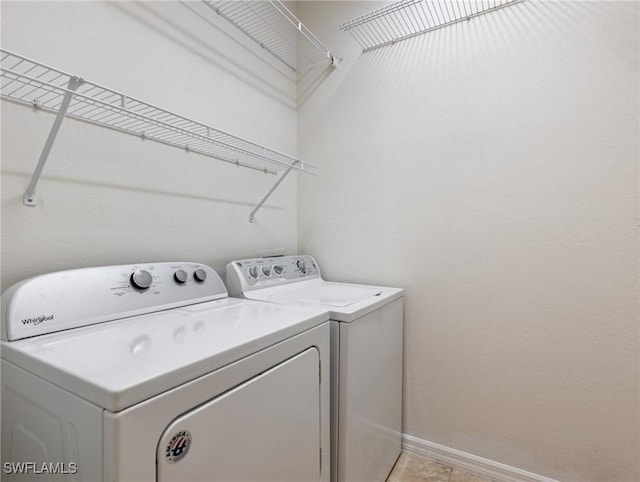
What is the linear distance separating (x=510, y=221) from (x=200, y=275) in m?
1.47

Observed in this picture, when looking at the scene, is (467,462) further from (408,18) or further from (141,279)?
(408,18)

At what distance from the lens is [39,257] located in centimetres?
102

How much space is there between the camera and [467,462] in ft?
5.38

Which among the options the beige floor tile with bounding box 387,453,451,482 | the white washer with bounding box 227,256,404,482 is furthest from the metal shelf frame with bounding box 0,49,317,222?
the beige floor tile with bounding box 387,453,451,482

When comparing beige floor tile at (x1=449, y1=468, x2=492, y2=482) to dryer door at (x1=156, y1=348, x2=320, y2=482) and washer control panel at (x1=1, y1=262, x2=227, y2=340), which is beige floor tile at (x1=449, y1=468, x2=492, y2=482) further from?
washer control panel at (x1=1, y1=262, x2=227, y2=340)

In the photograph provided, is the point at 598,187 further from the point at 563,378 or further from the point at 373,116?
the point at 373,116

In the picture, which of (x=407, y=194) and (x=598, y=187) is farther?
(x=407, y=194)

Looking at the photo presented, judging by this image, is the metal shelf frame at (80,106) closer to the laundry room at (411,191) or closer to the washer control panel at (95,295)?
the laundry room at (411,191)

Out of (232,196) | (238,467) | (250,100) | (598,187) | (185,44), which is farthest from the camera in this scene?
(250,100)

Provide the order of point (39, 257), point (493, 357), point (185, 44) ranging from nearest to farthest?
point (39, 257)
point (185, 44)
point (493, 357)

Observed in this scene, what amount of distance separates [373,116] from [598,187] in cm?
117

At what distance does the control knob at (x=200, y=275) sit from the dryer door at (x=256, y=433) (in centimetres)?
59

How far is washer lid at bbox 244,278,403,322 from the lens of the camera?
1239 millimetres

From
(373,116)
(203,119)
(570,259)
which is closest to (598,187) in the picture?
(570,259)
